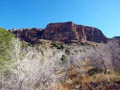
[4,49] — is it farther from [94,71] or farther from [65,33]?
[65,33]

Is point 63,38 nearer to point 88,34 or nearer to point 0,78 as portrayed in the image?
point 88,34

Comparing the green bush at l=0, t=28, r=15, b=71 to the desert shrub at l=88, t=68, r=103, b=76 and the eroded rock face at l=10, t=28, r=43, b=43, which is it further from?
the eroded rock face at l=10, t=28, r=43, b=43

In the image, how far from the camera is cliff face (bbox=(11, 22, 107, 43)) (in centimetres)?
9962

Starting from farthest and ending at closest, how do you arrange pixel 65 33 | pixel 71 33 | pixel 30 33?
pixel 30 33 < pixel 65 33 < pixel 71 33

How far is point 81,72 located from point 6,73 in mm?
18048

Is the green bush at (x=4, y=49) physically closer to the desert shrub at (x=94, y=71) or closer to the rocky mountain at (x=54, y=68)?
the rocky mountain at (x=54, y=68)

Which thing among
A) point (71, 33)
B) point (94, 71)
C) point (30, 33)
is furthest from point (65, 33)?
point (94, 71)

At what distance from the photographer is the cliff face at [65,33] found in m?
99.6

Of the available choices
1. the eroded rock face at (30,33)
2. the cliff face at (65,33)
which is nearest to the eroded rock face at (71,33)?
the cliff face at (65,33)

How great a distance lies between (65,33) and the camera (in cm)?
10162

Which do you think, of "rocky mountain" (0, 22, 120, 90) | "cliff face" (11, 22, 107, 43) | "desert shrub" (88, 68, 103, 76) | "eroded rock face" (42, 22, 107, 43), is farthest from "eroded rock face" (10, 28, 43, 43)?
"desert shrub" (88, 68, 103, 76)

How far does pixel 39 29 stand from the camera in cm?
10994

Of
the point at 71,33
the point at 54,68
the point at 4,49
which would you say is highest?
the point at 71,33

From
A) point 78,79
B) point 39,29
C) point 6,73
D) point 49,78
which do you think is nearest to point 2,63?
point 6,73
